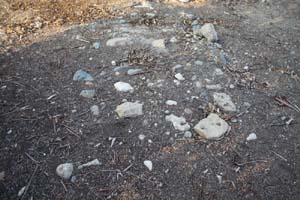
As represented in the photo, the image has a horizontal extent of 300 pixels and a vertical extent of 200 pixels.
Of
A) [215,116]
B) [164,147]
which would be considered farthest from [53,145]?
[215,116]

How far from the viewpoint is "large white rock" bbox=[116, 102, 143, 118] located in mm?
2240

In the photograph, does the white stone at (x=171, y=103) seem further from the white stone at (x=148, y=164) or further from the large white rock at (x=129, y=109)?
the white stone at (x=148, y=164)

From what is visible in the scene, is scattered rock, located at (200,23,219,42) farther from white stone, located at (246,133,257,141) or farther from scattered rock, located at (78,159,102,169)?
scattered rock, located at (78,159,102,169)

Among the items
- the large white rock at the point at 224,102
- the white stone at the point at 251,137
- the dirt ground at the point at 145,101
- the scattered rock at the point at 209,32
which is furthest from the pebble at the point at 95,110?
the scattered rock at the point at 209,32

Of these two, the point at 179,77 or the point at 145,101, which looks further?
the point at 179,77

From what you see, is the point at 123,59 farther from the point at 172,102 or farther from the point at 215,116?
the point at 215,116

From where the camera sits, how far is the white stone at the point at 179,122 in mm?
2178

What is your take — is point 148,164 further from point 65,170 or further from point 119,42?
point 119,42

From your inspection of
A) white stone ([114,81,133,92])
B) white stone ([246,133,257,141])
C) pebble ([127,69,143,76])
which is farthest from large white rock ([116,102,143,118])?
white stone ([246,133,257,141])

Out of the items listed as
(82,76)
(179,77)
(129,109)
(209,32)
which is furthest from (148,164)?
(209,32)

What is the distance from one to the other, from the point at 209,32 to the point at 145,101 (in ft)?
3.41

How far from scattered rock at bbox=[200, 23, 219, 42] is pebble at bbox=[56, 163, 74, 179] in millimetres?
1710

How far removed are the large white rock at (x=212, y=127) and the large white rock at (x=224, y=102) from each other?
0.44 ft

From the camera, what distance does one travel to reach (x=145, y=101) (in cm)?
236
